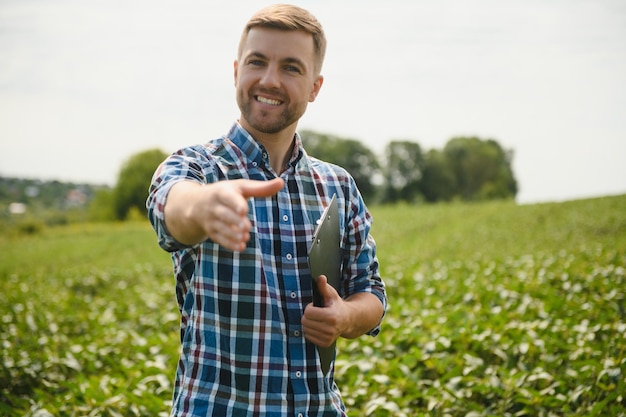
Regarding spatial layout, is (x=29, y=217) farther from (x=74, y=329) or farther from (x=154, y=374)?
(x=154, y=374)

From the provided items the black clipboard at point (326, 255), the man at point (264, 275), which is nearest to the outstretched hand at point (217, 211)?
the man at point (264, 275)

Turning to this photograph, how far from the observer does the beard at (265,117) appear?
1.66m

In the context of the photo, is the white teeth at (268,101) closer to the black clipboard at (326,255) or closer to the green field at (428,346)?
the black clipboard at (326,255)

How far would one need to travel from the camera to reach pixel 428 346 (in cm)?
418

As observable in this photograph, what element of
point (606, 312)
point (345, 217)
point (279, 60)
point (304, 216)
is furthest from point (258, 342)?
point (606, 312)

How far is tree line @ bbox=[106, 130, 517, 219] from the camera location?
182ft

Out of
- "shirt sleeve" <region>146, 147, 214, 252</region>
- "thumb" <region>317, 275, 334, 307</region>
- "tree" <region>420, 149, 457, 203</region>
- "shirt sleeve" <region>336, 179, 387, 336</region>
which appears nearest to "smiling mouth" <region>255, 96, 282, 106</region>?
"shirt sleeve" <region>146, 147, 214, 252</region>

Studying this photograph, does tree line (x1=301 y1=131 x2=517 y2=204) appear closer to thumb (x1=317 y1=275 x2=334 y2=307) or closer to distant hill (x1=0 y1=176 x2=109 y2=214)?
distant hill (x1=0 y1=176 x2=109 y2=214)

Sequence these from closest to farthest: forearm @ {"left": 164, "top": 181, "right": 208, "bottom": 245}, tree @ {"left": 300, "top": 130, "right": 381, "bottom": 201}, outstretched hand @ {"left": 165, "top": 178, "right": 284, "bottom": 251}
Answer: outstretched hand @ {"left": 165, "top": 178, "right": 284, "bottom": 251} < forearm @ {"left": 164, "top": 181, "right": 208, "bottom": 245} < tree @ {"left": 300, "top": 130, "right": 381, "bottom": 201}

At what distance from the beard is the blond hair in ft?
0.55

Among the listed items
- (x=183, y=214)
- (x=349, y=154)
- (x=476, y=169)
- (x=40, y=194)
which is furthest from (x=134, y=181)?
(x=183, y=214)

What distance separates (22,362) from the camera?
170 inches

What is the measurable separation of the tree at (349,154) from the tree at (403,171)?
180cm

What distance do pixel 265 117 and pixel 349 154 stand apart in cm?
5483
